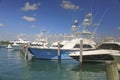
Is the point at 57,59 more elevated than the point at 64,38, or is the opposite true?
the point at 64,38

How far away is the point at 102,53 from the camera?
25.3 m

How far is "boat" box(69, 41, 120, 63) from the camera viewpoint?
997 inches

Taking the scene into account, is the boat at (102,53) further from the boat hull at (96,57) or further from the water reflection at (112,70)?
the water reflection at (112,70)

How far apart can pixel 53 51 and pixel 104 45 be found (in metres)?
7.34

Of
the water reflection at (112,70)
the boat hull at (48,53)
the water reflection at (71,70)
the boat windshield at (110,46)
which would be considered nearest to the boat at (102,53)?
the boat windshield at (110,46)

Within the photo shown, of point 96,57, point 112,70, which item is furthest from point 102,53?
point 112,70

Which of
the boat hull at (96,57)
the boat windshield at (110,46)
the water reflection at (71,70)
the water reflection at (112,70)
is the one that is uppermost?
the boat windshield at (110,46)

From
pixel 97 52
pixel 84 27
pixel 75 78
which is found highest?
pixel 84 27

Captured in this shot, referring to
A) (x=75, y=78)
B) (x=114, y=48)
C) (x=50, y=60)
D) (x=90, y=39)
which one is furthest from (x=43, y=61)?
(x=75, y=78)

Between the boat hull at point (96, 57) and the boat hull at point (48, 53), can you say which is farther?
the boat hull at point (48, 53)

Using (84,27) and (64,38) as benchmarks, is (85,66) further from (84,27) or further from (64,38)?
(64,38)

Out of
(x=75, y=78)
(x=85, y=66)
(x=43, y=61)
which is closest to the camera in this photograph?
(x=75, y=78)

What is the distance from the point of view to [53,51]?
103 ft

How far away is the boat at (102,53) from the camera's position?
2531 cm
